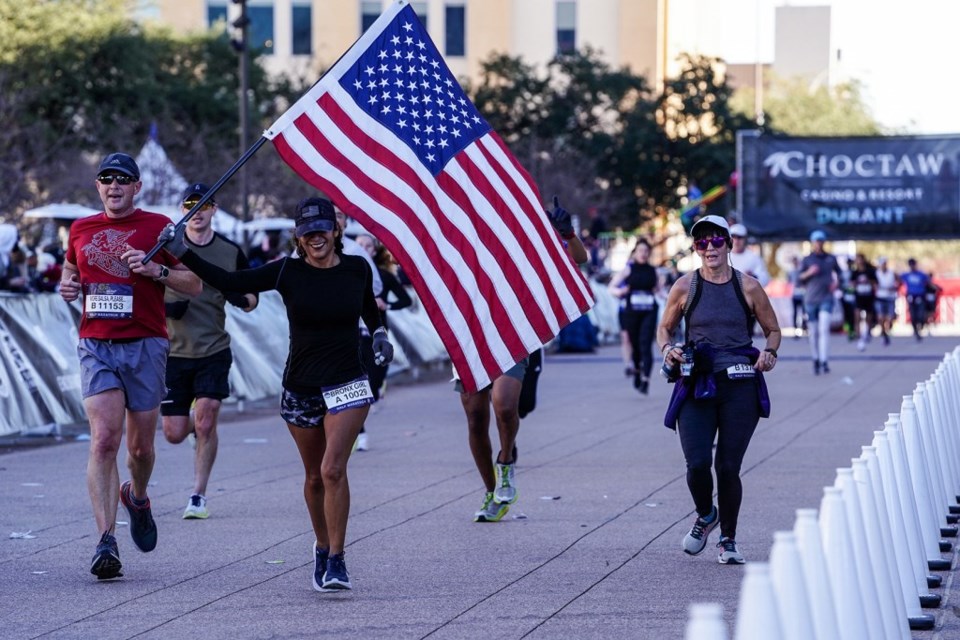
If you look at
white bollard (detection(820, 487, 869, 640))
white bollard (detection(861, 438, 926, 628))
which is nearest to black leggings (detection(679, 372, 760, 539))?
white bollard (detection(861, 438, 926, 628))

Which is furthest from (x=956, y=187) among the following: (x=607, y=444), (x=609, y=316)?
(x=607, y=444)

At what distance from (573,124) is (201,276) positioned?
51.1m

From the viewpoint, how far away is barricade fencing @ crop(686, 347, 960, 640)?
4113 millimetres

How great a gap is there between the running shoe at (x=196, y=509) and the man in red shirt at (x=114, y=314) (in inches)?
79.4

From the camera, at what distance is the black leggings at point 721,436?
29.7ft

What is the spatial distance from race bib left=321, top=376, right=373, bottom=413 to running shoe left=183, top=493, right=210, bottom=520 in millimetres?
2880

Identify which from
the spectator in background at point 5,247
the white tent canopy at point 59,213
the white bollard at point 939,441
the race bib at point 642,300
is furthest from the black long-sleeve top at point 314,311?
the white tent canopy at point 59,213

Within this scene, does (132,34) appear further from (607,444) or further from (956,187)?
(607,444)

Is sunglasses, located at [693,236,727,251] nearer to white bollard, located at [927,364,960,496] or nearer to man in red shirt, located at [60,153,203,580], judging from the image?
white bollard, located at [927,364,960,496]

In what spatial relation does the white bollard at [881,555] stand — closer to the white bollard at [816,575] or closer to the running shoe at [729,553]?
the white bollard at [816,575]

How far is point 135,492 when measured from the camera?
8984 mm

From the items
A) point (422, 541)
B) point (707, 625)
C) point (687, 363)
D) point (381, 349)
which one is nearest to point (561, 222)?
point (687, 363)

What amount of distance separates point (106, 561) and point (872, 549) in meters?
3.74

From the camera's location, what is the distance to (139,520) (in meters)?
8.95
